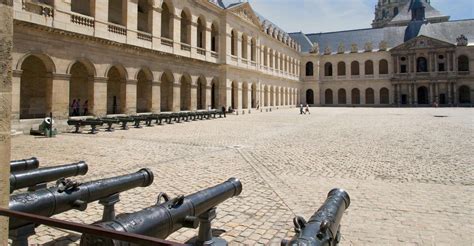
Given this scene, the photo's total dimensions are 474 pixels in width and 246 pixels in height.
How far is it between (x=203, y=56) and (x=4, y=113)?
94.4 feet

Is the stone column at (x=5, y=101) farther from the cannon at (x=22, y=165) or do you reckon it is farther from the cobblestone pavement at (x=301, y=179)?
the cannon at (x=22, y=165)

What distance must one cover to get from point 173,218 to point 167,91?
25130mm

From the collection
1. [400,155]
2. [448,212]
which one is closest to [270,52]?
[400,155]

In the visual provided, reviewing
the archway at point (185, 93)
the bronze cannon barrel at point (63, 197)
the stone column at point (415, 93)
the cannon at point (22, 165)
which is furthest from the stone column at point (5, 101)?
the stone column at point (415, 93)

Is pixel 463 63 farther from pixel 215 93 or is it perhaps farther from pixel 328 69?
pixel 215 93

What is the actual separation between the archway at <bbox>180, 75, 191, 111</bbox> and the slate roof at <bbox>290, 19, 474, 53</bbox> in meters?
44.8

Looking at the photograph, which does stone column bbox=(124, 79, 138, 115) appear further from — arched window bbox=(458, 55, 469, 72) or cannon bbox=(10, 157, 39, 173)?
arched window bbox=(458, 55, 469, 72)

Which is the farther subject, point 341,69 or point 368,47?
point 341,69

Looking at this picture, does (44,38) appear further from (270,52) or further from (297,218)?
(270,52)

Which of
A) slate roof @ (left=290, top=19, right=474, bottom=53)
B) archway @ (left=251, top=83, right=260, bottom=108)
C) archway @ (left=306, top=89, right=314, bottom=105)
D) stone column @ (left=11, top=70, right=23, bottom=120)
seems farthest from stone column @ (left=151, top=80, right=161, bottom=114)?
slate roof @ (left=290, top=19, right=474, bottom=53)

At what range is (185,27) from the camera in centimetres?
2950

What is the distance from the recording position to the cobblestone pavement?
451 cm

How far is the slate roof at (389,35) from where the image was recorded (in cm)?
5991

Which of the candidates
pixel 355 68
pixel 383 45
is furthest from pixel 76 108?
pixel 383 45
